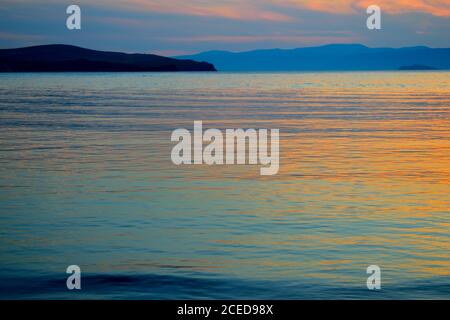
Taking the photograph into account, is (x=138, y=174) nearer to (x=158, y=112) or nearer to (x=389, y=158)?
(x=389, y=158)

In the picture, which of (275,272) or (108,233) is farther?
(108,233)

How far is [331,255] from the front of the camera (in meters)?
12.8

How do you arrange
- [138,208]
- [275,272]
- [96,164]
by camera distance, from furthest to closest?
1. [96,164]
2. [138,208]
3. [275,272]

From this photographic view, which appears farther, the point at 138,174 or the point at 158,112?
the point at 158,112

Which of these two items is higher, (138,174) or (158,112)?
(158,112)

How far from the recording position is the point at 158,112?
46.3 m
